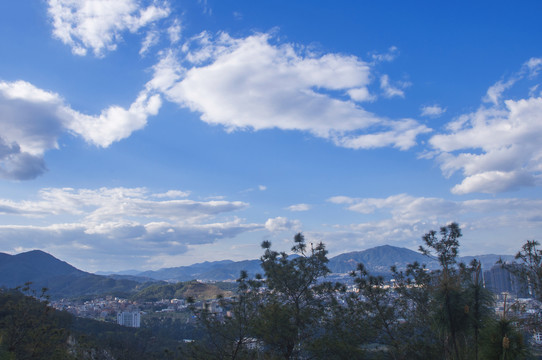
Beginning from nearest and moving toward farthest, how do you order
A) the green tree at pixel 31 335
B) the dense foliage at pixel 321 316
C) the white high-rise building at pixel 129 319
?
the dense foliage at pixel 321 316 < the green tree at pixel 31 335 < the white high-rise building at pixel 129 319

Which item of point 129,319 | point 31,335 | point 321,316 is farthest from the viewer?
point 129,319

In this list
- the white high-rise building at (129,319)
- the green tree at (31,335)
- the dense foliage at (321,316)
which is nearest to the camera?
the dense foliage at (321,316)

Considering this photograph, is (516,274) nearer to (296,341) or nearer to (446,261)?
(446,261)

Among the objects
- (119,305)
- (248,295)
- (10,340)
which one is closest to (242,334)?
(248,295)

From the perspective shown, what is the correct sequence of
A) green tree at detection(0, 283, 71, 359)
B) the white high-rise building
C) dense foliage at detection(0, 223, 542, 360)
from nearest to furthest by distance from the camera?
dense foliage at detection(0, 223, 542, 360) < green tree at detection(0, 283, 71, 359) < the white high-rise building

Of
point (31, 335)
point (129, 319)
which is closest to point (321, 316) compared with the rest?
point (31, 335)

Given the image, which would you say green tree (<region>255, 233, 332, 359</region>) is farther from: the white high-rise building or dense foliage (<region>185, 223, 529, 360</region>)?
the white high-rise building

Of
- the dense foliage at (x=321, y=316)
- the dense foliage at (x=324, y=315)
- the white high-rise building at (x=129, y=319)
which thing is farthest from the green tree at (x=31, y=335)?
the white high-rise building at (x=129, y=319)

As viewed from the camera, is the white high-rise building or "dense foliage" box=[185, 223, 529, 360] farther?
the white high-rise building

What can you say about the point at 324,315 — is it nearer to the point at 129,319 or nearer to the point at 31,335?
the point at 31,335

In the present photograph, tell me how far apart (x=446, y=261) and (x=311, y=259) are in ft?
18.7

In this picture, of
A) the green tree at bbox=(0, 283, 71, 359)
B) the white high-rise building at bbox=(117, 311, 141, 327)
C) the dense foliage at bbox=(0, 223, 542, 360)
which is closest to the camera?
the dense foliage at bbox=(0, 223, 542, 360)

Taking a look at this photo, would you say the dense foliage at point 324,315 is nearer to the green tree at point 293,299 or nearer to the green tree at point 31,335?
the green tree at point 293,299

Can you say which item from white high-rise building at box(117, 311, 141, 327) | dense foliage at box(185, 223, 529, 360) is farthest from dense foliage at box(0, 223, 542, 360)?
white high-rise building at box(117, 311, 141, 327)
